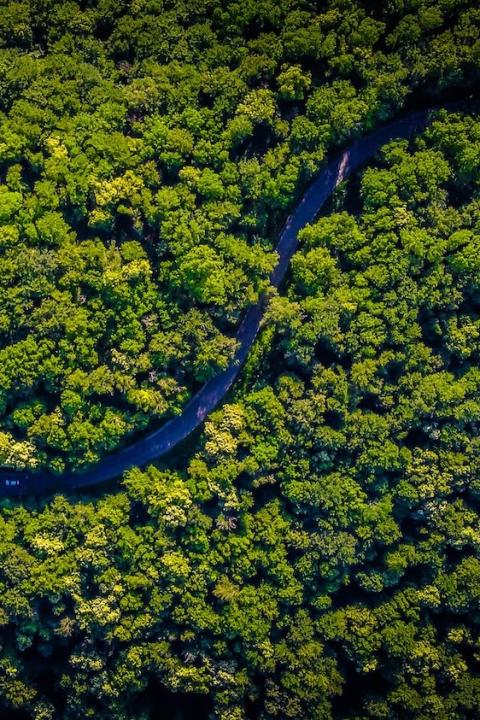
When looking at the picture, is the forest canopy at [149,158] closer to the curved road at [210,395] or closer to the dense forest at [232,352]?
the dense forest at [232,352]

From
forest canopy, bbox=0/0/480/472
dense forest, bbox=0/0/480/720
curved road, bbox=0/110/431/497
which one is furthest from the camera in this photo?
curved road, bbox=0/110/431/497

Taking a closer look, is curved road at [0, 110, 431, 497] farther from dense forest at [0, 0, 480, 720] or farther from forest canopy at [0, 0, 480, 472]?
forest canopy at [0, 0, 480, 472]

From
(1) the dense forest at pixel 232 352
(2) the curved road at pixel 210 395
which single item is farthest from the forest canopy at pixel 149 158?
(2) the curved road at pixel 210 395

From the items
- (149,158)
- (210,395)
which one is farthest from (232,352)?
(149,158)

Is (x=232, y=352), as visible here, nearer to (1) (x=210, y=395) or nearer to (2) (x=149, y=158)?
(1) (x=210, y=395)

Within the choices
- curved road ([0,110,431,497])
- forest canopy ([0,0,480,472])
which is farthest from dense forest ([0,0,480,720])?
curved road ([0,110,431,497])

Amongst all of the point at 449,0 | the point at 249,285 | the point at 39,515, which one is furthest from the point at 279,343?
the point at 449,0

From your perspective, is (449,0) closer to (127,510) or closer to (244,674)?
(127,510)
